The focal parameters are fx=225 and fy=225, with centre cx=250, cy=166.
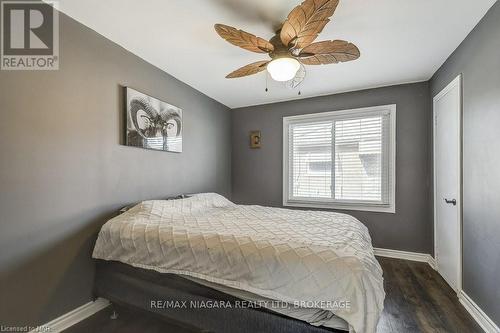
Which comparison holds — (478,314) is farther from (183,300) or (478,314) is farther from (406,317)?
(183,300)

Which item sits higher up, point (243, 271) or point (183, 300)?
point (243, 271)

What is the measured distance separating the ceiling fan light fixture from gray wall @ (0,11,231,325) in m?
1.54

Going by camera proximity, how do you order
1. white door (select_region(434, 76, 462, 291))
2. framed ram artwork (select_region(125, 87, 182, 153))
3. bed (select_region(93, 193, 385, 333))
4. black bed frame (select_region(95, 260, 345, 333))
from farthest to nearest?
1. framed ram artwork (select_region(125, 87, 182, 153))
2. white door (select_region(434, 76, 462, 291))
3. black bed frame (select_region(95, 260, 345, 333))
4. bed (select_region(93, 193, 385, 333))

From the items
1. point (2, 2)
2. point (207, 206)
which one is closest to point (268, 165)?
point (207, 206)

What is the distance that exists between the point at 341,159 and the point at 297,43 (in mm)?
2236

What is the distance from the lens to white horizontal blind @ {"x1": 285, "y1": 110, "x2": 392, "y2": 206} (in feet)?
10.9

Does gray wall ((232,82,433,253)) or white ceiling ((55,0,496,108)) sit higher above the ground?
white ceiling ((55,0,496,108))

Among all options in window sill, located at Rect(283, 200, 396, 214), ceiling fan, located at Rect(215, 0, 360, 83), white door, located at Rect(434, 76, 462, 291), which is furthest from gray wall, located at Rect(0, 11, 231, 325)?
white door, located at Rect(434, 76, 462, 291)

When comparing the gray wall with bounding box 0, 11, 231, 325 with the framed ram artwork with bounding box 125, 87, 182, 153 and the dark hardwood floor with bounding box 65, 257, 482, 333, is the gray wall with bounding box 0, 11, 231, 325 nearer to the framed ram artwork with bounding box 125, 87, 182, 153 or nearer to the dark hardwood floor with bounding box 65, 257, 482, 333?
the framed ram artwork with bounding box 125, 87, 182, 153

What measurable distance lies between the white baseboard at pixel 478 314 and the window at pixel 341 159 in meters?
1.29

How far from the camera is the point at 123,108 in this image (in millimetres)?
2299

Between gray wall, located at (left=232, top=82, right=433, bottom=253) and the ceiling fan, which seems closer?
the ceiling fan

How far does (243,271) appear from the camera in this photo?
1.40m

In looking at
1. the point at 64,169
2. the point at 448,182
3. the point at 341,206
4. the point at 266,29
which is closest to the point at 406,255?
the point at 341,206
